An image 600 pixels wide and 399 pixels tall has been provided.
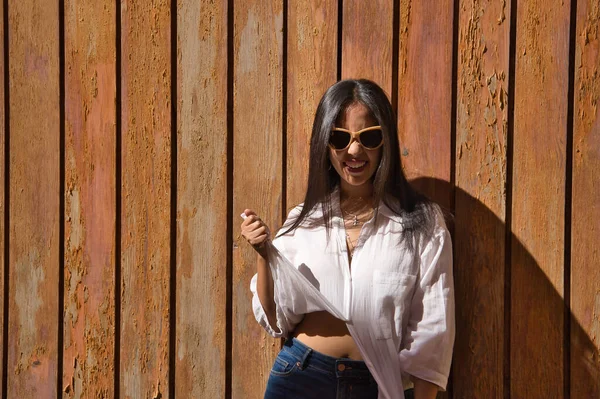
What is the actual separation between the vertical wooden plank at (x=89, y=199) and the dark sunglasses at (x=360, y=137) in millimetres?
1147

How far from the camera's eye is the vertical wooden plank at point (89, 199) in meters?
3.30

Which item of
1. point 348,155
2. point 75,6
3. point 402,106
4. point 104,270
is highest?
point 75,6

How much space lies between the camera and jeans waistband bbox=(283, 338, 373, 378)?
2.46 m

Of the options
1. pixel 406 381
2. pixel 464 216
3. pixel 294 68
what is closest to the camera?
pixel 406 381

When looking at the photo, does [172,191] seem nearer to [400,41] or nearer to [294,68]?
[294,68]

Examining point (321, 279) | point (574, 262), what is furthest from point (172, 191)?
point (574, 262)

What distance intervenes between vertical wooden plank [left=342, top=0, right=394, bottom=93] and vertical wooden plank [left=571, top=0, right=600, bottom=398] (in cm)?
67

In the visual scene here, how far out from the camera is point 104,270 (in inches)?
131

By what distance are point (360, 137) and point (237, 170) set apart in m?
0.73

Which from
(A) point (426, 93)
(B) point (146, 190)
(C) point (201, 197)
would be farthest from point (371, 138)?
(B) point (146, 190)

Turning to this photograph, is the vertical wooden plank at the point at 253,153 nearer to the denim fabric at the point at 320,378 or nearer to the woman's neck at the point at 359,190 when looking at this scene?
the woman's neck at the point at 359,190

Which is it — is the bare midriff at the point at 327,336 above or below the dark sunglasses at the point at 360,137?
below

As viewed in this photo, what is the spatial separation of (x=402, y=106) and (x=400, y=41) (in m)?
0.24

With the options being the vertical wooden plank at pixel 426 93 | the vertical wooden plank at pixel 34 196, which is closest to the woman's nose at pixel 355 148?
the vertical wooden plank at pixel 426 93
